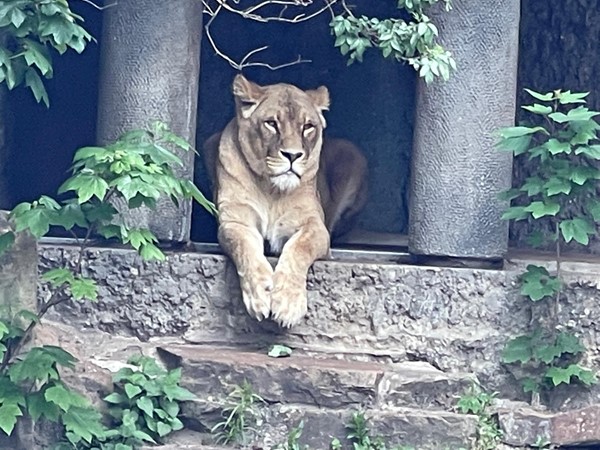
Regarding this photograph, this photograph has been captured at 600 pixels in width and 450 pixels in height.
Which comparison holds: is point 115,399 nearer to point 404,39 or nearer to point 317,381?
point 317,381

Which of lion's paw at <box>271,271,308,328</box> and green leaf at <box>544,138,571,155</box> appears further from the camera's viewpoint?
lion's paw at <box>271,271,308,328</box>

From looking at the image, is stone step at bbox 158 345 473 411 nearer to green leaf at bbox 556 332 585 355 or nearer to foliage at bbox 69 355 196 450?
foliage at bbox 69 355 196 450

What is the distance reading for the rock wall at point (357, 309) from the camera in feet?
20.5

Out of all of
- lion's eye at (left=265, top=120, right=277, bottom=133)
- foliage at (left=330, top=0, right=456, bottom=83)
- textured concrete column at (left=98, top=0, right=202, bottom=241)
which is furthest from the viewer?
lion's eye at (left=265, top=120, right=277, bottom=133)

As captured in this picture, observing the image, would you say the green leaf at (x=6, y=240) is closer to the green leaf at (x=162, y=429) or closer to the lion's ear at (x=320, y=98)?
the green leaf at (x=162, y=429)

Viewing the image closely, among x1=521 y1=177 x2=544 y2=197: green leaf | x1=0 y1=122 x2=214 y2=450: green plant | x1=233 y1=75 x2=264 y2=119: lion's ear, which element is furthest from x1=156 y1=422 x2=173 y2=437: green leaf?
x1=521 y1=177 x2=544 y2=197: green leaf

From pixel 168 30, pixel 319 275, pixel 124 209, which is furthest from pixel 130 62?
pixel 319 275

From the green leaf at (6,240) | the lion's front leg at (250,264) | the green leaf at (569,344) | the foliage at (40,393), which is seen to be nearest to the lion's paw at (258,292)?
the lion's front leg at (250,264)

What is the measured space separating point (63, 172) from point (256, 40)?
4.86 ft

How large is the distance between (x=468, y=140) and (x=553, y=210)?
0.67 meters

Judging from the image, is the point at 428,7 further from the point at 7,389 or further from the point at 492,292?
the point at 7,389

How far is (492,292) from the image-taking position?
247 inches

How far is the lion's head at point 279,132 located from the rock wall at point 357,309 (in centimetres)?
53

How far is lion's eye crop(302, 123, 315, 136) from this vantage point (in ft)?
21.9
